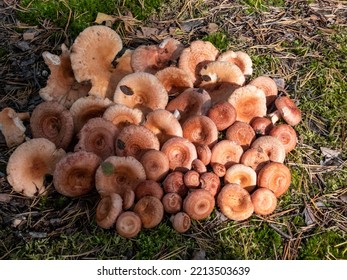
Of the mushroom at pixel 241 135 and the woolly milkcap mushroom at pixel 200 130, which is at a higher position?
the woolly milkcap mushroom at pixel 200 130

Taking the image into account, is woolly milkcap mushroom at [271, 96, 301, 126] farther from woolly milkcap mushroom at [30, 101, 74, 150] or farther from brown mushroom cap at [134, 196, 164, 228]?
woolly milkcap mushroom at [30, 101, 74, 150]

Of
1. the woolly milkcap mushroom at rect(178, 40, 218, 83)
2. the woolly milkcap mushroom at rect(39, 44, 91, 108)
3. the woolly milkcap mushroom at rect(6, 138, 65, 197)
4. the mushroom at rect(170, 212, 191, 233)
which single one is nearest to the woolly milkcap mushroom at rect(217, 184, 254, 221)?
the mushroom at rect(170, 212, 191, 233)

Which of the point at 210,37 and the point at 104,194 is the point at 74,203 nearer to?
the point at 104,194

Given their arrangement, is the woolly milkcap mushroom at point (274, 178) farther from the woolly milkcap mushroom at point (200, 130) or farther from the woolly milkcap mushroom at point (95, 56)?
the woolly milkcap mushroom at point (95, 56)

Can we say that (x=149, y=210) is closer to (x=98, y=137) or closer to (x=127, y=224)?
(x=127, y=224)

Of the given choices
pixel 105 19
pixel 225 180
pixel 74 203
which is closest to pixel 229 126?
pixel 225 180

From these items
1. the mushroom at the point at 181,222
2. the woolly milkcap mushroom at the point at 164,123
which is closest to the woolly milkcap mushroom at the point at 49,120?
the woolly milkcap mushroom at the point at 164,123
